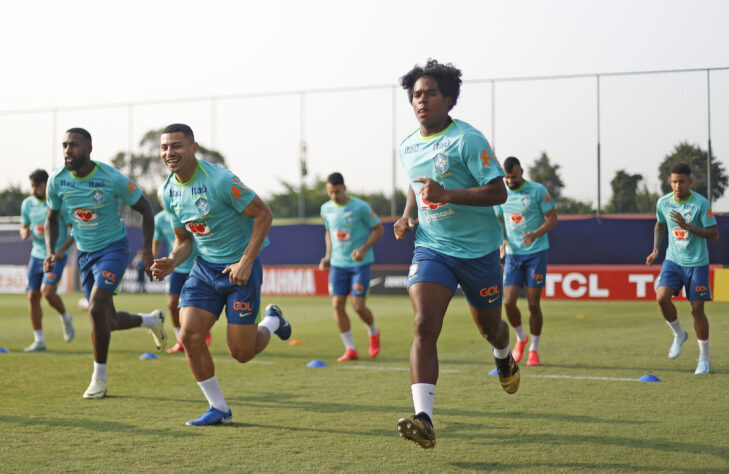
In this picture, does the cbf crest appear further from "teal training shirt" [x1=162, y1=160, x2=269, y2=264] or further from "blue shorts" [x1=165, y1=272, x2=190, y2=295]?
"blue shorts" [x1=165, y1=272, x2=190, y2=295]

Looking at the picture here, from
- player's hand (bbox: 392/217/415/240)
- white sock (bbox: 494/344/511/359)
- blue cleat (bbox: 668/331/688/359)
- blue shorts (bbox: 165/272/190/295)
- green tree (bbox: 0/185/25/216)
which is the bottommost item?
blue cleat (bbox: 668/331/688/359)

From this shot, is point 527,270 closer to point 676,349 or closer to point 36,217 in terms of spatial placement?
point 676,349

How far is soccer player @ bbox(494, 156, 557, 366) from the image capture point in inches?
375

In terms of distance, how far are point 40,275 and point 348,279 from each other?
4406 millimetres

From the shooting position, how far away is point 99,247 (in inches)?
307

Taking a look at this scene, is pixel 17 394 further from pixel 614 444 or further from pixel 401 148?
pixel 614 444

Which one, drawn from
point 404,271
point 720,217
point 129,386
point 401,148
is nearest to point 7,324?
Result: point 129,386

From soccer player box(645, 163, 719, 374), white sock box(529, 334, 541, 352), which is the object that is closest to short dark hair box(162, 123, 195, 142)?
white sock box(529, 334, 541, 352)

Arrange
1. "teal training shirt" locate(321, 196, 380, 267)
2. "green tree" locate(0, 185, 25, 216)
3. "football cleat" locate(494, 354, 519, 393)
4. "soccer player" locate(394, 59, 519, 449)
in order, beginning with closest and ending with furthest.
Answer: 1. "soccer player" locate(394, 59, 519, 449)
2. "football cleat" locate(494, 354, 519, 393)
3. "teal training shirt" locate(321, 196, 380, 267)
4. "green tree" locate(0, 185, 25, 216)

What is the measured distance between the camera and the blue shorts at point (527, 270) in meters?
9.55

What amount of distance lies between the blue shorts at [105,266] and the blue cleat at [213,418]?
2115 millimetres

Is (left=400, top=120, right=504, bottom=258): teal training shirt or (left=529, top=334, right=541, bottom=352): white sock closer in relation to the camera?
(left=400, top=120, right=504, bottom=258): teal training shirt

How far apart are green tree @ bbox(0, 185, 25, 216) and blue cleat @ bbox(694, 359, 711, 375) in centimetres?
2638

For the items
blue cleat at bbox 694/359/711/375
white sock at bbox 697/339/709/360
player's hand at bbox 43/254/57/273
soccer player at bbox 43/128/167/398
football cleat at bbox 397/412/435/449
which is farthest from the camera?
white sock at bbox 697/339/709/360
